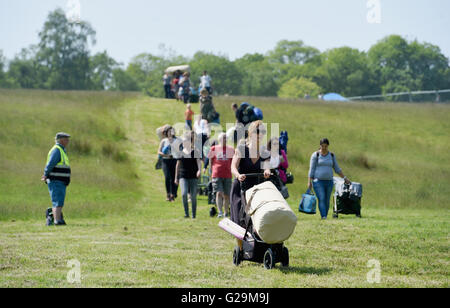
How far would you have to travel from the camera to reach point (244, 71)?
144 metres

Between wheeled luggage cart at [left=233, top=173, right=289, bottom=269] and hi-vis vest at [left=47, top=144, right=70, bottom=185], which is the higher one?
hi-vis vest at [left=47, top=144, right=70, bottom=185]

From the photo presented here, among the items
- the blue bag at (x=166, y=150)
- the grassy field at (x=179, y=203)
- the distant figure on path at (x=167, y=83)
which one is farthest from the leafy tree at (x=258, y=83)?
the blue bag at (x=166, y=150)

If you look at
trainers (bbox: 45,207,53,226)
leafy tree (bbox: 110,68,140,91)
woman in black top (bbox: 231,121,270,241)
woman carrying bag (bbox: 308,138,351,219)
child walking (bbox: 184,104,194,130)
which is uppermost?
leafy tree (bbox: 110,68,140,91)

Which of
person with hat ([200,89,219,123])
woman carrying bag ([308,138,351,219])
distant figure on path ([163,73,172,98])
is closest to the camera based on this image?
woman carrying bag ([308,138,351,219])

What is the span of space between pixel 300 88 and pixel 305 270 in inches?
5028

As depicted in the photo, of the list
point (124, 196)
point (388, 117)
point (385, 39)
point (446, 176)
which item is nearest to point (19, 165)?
point (124, 196)

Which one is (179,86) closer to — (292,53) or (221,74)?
(221,74)

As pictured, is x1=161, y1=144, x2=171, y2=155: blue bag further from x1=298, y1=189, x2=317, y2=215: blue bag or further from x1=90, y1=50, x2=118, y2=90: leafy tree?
x1=90, y1=50, x2=118, y2=90: leafy tree

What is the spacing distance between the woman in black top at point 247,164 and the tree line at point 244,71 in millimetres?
94152

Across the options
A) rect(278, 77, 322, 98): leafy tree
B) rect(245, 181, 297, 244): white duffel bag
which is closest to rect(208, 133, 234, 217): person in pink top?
rect(245, 181, 297, 244): white duffel bag

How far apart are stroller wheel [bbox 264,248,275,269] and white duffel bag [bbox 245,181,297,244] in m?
0.47

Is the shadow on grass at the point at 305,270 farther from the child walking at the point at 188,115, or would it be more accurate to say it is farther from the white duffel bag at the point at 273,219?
the child walking at the point at 188,115

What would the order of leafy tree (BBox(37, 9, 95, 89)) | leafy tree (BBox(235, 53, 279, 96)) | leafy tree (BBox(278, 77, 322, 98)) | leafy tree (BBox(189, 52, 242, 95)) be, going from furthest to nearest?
leafy tree (BBox(235, 53, 279, 96)), leafy tree (BBox(189, 52, 242, 95)), leafy tree (BBox(278, 77, 322, 98)), leafy tree (BBox(37, 9, 95, 89))

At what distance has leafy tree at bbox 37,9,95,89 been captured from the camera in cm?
10125
